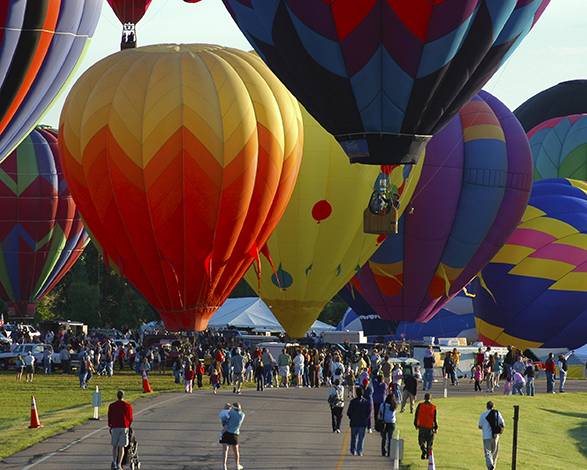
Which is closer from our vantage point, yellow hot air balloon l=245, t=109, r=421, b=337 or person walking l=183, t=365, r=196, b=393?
person walking l=183, t=365, r=196, b=393

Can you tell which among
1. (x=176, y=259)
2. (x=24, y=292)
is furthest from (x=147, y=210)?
(x=24, y=292)

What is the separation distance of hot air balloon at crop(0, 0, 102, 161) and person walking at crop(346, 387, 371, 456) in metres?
13.5

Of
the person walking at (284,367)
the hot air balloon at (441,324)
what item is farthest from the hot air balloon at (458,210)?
the person walking at (284,367)

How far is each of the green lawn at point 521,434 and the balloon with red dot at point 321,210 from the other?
909cm

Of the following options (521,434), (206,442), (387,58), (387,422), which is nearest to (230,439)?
(387,422)

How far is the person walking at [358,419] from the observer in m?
32.5

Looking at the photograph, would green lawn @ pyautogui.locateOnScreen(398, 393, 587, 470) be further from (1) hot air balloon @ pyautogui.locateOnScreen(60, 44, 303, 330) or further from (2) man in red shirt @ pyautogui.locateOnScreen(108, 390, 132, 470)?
(1) hot air balloon @ pyautogui.locateOnScreen(60, 44, 303, 330)

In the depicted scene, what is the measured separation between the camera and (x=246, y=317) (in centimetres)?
7712

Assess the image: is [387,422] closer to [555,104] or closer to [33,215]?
[33,215]

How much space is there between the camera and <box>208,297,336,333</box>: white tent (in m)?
76.6

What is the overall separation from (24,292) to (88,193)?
25261mm

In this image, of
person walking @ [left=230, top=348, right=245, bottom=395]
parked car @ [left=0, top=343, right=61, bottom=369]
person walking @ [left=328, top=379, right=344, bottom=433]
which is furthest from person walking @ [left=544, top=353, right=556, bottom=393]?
parked car @ [left=0, top=343, right=61, bottom=369]

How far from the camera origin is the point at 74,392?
4684 cm

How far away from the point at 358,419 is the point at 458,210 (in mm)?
27459
